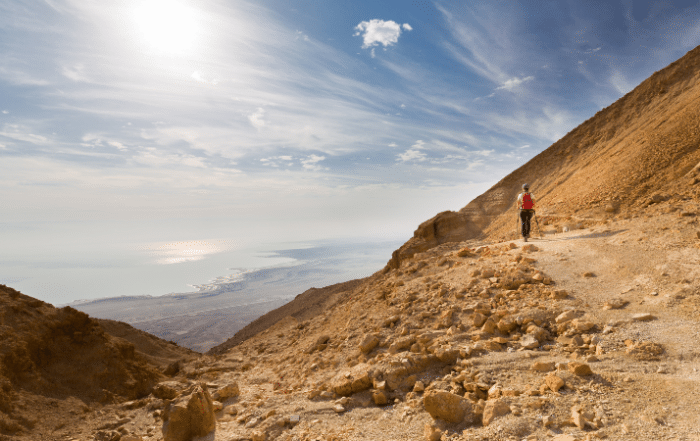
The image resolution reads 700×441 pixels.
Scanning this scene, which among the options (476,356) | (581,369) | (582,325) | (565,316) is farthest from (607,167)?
(581,369)

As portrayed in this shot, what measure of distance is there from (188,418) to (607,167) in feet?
57.1

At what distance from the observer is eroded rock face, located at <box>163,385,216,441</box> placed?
5.82 metres

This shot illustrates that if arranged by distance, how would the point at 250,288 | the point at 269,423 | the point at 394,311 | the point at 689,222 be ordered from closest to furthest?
1. the point at 269,423
2. the point at 689,222
3. the point at 394,311
4. the point at 250,288

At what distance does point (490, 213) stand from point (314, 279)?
472 feet

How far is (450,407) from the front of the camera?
4332 mm

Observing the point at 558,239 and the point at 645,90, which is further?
the point at 645,90

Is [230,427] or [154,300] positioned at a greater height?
[230,427]

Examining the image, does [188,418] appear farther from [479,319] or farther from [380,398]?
[479,319]

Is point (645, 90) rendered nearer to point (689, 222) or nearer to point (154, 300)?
point (689, 222)

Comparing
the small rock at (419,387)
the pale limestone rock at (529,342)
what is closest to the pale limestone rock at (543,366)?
the pale limestone rock at (529,342)

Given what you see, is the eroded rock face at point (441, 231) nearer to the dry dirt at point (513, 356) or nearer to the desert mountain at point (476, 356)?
the desert mountain at point (476, 356)

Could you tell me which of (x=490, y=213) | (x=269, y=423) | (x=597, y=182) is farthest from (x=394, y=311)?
(x=490, y=213)

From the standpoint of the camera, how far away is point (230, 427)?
616 cm

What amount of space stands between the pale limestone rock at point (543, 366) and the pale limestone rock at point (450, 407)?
3.80 feet
